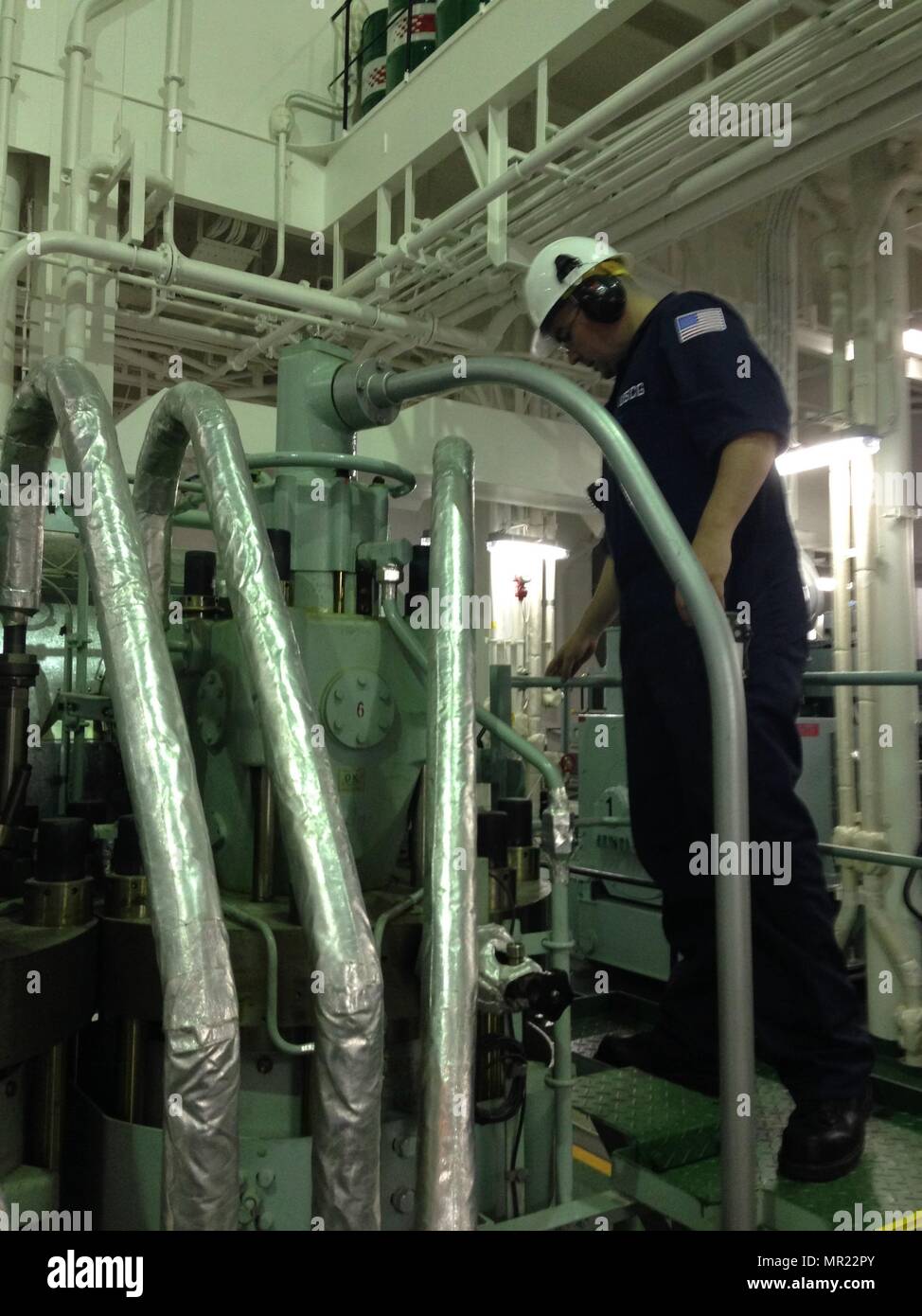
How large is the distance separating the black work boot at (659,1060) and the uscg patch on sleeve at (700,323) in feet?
3.82

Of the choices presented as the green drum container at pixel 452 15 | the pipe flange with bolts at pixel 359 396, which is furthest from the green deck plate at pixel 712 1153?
the green drum container at pixel 452 15

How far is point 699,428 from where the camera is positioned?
137cm

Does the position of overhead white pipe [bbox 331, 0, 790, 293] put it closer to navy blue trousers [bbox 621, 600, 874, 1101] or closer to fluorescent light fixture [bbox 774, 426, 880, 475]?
fluorescent light fixture [bbox 774, 426, 880, 475]

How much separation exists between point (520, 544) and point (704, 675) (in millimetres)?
5224

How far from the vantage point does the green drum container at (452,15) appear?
3.45 m

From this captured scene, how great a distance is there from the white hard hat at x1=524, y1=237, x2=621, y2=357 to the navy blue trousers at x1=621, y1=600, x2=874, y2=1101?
59 cm

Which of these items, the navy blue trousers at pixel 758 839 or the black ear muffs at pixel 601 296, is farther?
the black ear muffs at pixel 601 296

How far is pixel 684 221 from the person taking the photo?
315 centimetres

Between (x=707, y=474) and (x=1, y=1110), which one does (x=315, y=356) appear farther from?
(x=1, y=1110)

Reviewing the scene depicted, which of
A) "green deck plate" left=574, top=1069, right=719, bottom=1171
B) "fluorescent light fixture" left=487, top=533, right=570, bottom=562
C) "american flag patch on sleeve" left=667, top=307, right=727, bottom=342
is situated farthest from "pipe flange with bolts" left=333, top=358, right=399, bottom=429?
"fluorescent light fixture" left=487, top=533, right=570, bottom=562

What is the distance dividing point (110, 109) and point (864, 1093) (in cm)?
430

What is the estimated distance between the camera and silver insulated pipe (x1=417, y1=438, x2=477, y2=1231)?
830 mm

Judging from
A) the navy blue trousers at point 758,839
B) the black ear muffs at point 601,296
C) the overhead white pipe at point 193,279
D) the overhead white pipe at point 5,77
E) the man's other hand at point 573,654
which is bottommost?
the navy blue trousers at point 758,839

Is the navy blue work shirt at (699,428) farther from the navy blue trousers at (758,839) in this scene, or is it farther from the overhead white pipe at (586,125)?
the overhead white pipe at (586,125)
